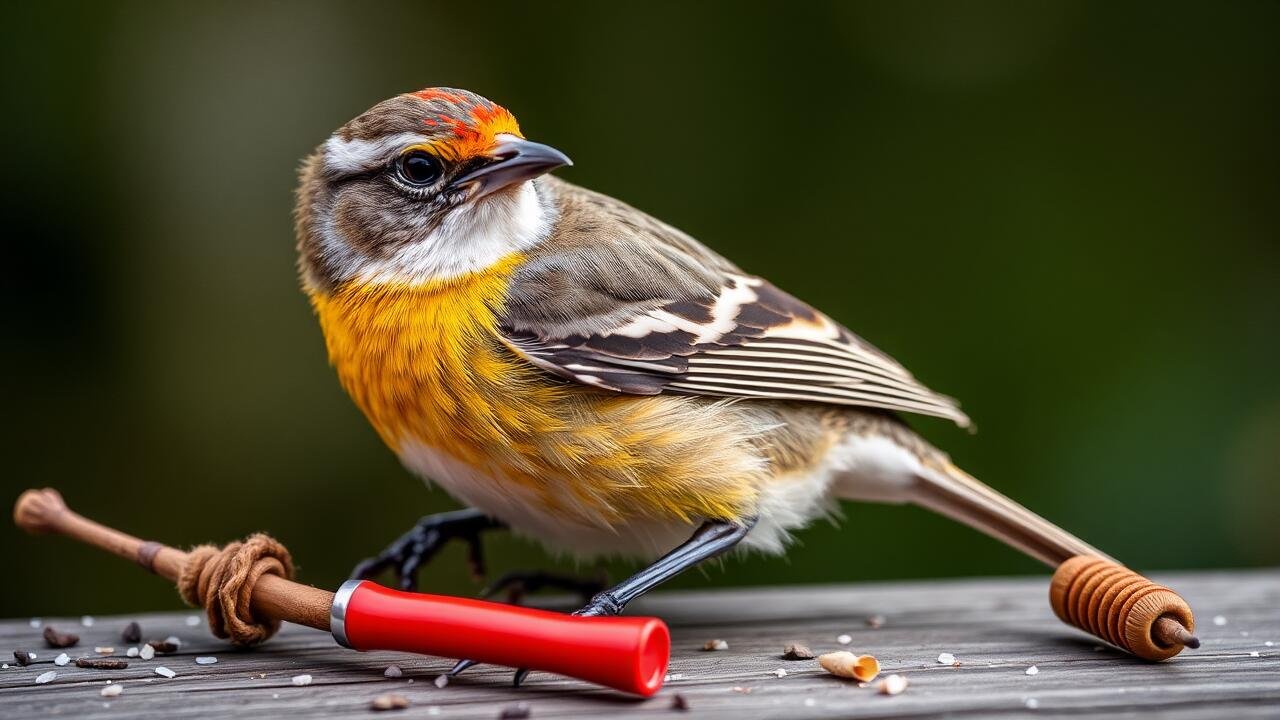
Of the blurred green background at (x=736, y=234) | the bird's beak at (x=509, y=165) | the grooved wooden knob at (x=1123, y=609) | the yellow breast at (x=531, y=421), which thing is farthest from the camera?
the blurred green background at (x=736, y=234)

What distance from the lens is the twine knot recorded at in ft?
9.37

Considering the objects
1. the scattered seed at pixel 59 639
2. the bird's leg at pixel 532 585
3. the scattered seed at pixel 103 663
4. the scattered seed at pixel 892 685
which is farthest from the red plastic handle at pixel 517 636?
the bird's leg at pixel 532 585

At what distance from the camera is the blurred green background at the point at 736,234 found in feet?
17.7

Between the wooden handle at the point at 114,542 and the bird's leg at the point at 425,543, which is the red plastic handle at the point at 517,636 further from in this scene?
the bird's leg at the point at 425,543

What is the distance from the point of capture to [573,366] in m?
3.04

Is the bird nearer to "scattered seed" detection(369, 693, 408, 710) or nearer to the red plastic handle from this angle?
the red plastic handle

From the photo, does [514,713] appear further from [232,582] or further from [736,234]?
[736,234]

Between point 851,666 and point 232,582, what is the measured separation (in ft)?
5.11

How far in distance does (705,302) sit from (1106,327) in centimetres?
306

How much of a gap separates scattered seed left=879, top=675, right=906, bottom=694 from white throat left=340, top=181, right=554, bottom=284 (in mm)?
1609

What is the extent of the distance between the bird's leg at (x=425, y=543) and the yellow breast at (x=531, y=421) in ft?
1.97

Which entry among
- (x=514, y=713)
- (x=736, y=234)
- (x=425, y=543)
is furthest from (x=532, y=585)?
(x=736, y=234)

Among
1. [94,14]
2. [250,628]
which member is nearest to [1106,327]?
[250,628]

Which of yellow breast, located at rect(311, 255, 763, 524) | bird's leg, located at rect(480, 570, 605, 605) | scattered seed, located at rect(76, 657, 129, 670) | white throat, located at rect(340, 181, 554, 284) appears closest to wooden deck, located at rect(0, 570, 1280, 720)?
scattered seed, located at rect(76, 657, 129, 670)
